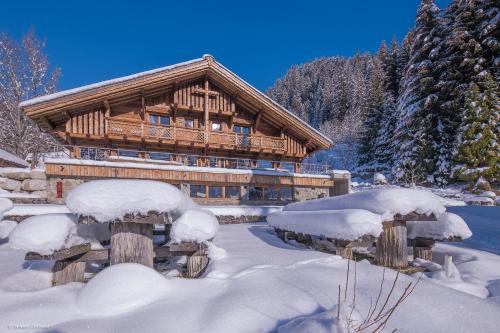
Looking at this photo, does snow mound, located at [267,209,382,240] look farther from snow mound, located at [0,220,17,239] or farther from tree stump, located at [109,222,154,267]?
snow mound, located at [0,220,17,239]

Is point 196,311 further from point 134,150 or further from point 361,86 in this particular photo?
point 361,86

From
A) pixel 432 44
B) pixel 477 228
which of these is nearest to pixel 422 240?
pixel 477 228

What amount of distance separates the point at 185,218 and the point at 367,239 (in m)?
3.15

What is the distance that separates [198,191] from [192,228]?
35.6ft

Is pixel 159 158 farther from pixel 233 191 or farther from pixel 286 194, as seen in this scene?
pixel 286 194

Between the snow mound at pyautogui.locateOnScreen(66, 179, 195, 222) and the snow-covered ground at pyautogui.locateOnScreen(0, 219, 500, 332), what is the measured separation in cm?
103

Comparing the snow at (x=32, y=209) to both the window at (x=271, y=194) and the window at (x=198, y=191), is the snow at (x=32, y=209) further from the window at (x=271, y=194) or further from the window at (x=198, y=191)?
the window at (x=271, y=194)

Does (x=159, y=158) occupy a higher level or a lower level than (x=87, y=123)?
lower

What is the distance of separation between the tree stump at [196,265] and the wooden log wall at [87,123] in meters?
13.1

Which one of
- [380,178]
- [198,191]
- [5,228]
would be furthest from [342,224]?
[380,178]

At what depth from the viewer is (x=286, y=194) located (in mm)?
16875

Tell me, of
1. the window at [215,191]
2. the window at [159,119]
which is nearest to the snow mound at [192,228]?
the window at [215,191]

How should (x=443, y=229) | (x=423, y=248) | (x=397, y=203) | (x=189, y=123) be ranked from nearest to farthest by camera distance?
1. (x=397, y=203)
2. (x=443, y=229)
3. (x=423, y=248)
4. (x=189, y=123)

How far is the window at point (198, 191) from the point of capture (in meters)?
15.1
